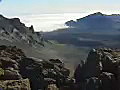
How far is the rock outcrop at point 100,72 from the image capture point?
2373 inches

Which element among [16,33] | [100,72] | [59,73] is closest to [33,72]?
[59,73]

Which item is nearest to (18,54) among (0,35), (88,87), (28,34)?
(88,87)

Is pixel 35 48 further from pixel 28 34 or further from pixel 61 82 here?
pixel 61 82

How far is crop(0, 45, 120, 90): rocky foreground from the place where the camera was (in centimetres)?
6034

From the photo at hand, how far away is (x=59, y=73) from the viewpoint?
69.4 meters

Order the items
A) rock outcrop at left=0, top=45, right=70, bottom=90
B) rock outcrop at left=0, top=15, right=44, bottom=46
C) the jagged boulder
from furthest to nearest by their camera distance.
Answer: rock outcrop at left=0, top=15, right=44, bottom=46, rock outcrop at left=0, top=45, right=70, bottom=90, the jagged boulder

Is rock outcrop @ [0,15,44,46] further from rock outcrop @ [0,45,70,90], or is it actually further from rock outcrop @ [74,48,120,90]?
rock outcrop @ [74,48,120,90]

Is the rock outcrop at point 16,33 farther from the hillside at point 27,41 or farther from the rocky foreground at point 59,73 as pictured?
the rocky foreground at point 59,73

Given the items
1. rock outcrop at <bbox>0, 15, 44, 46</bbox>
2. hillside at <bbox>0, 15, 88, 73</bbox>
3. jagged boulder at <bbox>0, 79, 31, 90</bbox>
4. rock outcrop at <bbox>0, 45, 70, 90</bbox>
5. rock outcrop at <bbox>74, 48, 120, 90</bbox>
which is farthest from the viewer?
rock outcrop at <bbox>0, 15, 44, 46</bbox>

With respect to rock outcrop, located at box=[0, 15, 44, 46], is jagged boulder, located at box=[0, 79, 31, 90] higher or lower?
lower

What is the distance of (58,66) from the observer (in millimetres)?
74062

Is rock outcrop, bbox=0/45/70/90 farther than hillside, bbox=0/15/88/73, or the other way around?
hillside, bbox=0/15/88/73

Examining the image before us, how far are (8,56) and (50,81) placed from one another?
46.2 feet

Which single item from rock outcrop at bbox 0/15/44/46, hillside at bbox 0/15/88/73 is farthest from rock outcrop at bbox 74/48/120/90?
rock outcrop at bbox 0/15/44/46
